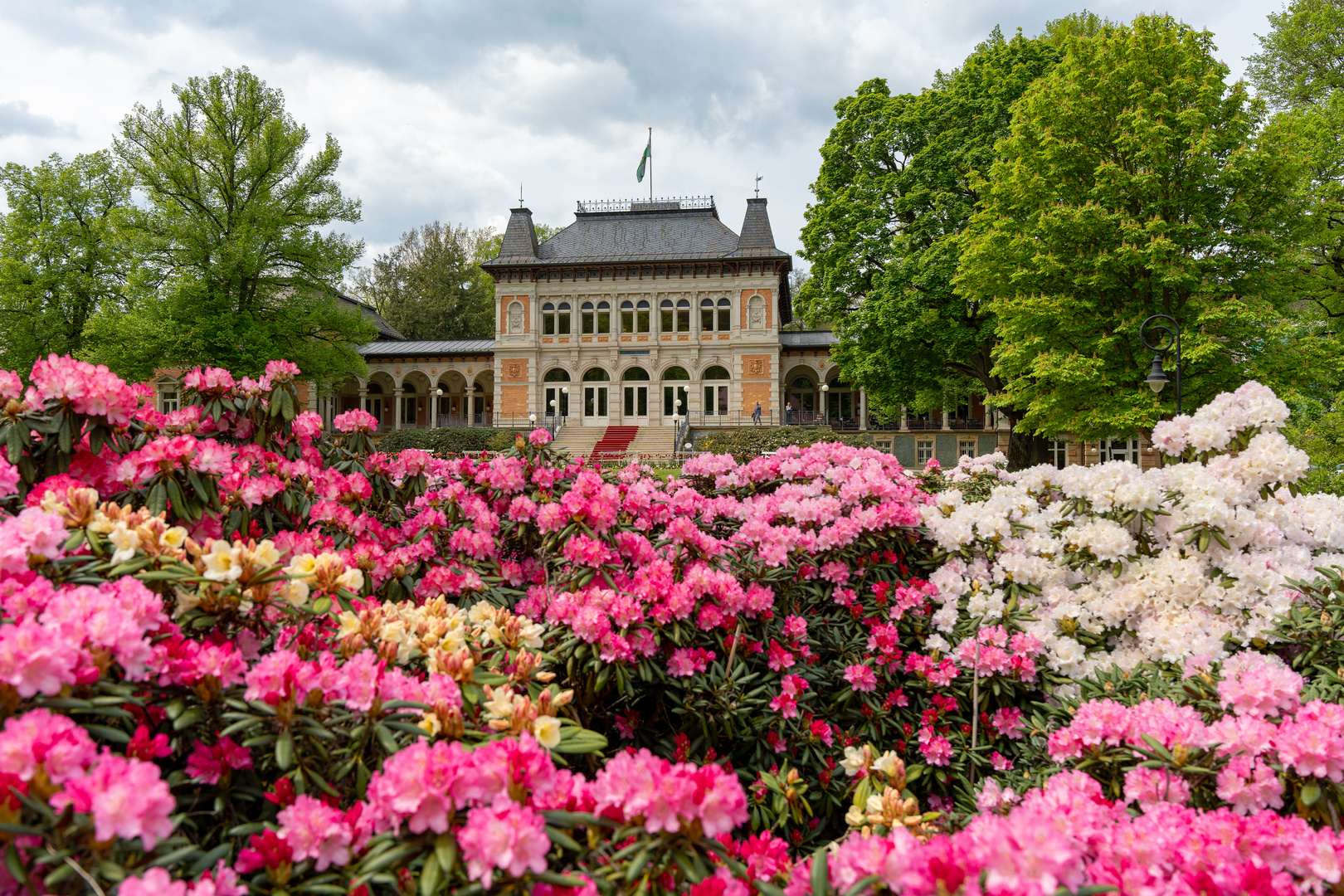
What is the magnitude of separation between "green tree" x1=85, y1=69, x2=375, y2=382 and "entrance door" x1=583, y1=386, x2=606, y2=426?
14.3 m

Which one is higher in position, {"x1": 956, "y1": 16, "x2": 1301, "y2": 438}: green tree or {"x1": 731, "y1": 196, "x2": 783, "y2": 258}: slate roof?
{"x1": 731, "y1": 196, "x2": 783, "y2": 258}: slate roof

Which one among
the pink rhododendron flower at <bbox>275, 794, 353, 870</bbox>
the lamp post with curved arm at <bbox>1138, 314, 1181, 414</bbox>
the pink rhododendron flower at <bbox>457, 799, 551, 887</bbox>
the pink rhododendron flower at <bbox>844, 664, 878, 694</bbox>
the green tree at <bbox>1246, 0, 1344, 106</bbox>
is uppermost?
the green tree at <bbox>1246, 0, 1344, 106</bbox>

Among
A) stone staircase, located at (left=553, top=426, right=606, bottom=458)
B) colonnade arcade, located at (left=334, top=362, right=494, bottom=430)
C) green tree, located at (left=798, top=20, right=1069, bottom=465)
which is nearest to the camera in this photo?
green tree, located at (left=798, top=20, right=1069, bottom=465)

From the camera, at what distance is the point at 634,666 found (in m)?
2.69

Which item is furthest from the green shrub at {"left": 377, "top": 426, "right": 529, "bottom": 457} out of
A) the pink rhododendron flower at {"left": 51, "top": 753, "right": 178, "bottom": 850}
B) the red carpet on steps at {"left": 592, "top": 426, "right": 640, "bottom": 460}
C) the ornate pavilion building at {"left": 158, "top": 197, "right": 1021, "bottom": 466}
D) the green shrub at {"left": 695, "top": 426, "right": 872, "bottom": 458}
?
the pink rhododendron flower at {"left": 51, "top": 753, "right": 178, "bottom": 850}

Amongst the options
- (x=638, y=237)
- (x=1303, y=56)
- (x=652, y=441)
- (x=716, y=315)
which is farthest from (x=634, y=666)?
(x=638, y=237)

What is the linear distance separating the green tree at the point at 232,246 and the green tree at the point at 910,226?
1700cm

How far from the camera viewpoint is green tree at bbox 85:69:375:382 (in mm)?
19609

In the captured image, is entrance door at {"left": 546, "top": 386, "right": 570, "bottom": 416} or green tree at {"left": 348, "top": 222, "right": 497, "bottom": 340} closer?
entrance door at {"left": 546, "top": 386, "right": 570, "bottom": 416}

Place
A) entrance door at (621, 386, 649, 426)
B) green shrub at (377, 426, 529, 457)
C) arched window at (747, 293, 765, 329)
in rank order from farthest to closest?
entrance door at (621, 386, 649, 426), arched window at (747, 293, 765, 329), green shrub at (377, 426, 529, 457)

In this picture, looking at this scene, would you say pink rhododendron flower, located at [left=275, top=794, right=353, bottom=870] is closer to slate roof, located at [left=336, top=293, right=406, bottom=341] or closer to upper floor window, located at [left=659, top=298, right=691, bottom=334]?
upper floor window, located at [left=659, top=298, right=691, bottom=334]

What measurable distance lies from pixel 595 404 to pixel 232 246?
754 inches

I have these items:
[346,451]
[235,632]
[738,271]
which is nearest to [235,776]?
[235,632]

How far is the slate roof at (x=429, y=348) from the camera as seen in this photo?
3797 cm
